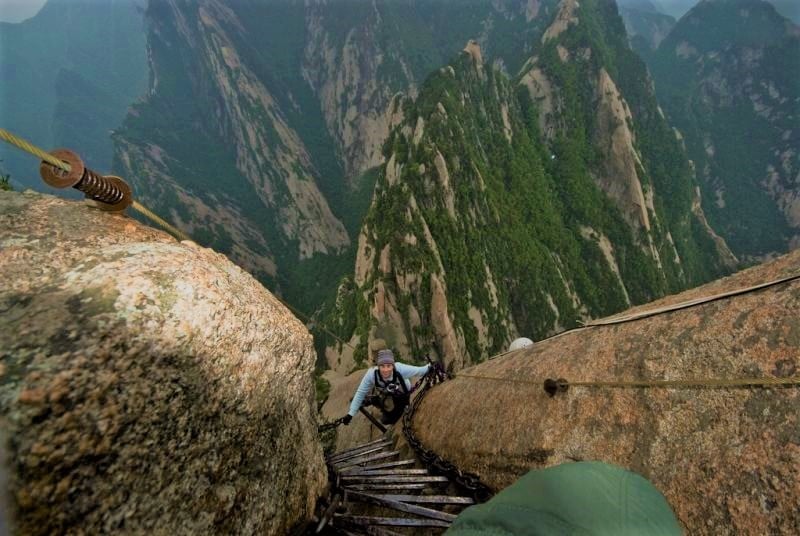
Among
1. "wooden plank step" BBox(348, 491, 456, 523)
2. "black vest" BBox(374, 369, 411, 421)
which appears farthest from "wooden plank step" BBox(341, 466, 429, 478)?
"black vest" BBox(374, 369, 411, 421)

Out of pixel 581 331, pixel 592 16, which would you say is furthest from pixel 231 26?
pixel 581 331

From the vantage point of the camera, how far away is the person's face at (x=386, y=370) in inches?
332

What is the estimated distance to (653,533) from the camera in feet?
7.44

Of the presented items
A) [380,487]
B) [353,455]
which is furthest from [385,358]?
[380,487]

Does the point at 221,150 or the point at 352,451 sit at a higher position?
the point at 221,150

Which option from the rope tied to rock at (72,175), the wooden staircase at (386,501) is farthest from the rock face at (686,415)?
the rope tied to rock at (72,175)

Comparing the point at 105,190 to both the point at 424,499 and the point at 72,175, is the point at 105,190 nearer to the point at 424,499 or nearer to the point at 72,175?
the point at 72,175

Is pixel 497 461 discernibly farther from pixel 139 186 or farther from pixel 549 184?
pixel 139 186

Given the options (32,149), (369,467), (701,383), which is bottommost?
(369,467)

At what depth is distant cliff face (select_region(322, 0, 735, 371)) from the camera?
193 ft

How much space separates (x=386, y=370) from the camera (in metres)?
8.51

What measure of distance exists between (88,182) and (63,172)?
18 centimetres

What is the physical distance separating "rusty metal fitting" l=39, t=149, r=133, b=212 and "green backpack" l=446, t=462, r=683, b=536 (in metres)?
3.83

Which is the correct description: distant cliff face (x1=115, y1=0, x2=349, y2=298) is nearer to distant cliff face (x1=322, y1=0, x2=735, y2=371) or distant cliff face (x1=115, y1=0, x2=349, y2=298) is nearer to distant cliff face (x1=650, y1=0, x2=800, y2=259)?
distant cliff face (x1=322, y1=0, x2=735, y2=371)
